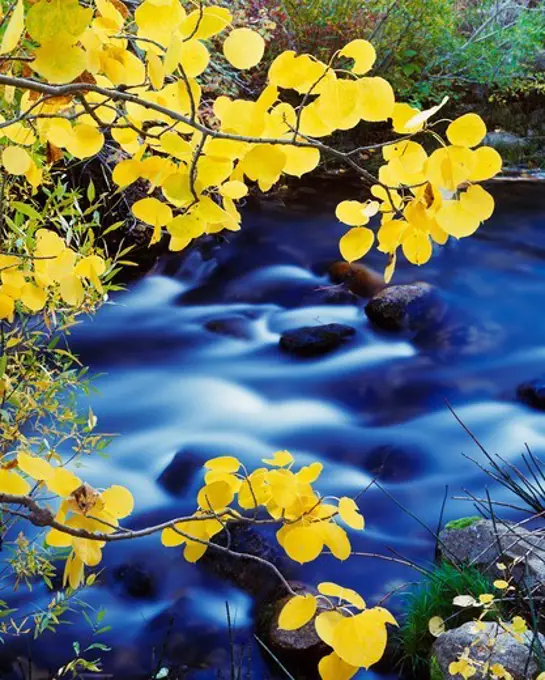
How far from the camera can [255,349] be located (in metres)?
4.52

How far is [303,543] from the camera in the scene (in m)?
0.84

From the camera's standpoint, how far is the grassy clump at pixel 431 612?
7.99 ft

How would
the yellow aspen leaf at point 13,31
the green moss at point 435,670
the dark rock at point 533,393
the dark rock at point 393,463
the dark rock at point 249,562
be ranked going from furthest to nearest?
the dark rock at point 533,393 → the dark rock at point 393,463 → the dark rock at point 249,562 → the green moss at point 435,670 → the yellow aspen leaf at point 13,31

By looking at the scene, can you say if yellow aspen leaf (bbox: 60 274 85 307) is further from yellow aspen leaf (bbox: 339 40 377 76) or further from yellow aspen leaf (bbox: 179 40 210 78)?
yellow aspen leaf (bbox: 339 40 377 76)

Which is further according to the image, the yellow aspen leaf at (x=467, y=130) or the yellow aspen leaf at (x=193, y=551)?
the yellow aspen leaf at (x=193, y=551)

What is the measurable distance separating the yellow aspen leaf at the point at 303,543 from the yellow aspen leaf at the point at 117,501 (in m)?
0.18

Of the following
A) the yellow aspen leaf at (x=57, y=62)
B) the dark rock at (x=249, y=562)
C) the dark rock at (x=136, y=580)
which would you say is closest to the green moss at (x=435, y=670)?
the dark rock at (x=249, y=562)

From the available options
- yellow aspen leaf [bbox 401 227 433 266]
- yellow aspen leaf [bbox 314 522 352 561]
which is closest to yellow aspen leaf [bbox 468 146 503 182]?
yellow aspen leaf [bbox 401 227 433 266]

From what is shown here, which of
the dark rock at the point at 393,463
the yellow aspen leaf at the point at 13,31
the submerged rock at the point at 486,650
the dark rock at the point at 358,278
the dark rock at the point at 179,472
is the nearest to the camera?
the yellow aspen leaf at the point at 13,31

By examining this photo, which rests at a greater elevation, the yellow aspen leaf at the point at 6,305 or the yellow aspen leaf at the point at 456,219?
the yellow aspen leaf at the point at 456,219

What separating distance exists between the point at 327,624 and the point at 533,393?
3671mm

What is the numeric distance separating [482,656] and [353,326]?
282 centimetres

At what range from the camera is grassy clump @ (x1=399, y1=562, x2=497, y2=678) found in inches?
95.9

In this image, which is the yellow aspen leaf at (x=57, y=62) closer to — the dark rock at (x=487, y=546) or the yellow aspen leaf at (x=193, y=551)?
the yellow aspen leaf at (x=193, y=551)
